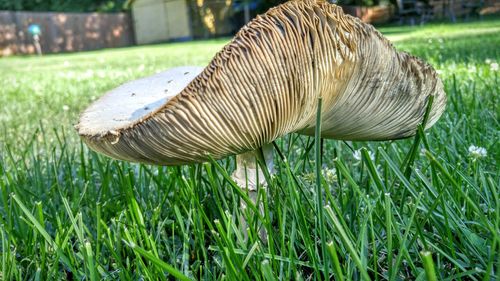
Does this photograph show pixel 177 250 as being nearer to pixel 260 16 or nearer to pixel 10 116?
pixel 260 16

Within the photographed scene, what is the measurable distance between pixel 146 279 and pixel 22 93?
5.23 m

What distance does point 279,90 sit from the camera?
3.32ft

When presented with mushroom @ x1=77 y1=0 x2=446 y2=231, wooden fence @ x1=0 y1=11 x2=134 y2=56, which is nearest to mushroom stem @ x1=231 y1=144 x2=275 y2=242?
mushroom @ x1=77 y1=0 x2=446 y2=231

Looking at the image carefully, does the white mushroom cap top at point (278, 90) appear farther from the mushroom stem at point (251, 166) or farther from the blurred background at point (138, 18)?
the blurred background at point (138, 18)

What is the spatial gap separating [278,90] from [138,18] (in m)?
35.7

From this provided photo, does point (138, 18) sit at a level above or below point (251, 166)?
above

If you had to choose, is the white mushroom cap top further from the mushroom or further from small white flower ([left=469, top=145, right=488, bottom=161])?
small white flower ([left=469, top=145, right=488, bottom=161])

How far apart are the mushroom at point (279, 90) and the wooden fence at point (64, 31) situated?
29163 millimetres

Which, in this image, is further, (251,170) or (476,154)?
(476,154)

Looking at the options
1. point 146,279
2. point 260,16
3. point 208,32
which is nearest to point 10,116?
point 146,279

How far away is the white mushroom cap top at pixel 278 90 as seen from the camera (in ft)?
3.21

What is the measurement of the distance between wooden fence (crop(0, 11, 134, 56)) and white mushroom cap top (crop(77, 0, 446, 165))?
95.7 feet

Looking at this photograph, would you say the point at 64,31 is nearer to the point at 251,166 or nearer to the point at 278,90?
the point at 251,166

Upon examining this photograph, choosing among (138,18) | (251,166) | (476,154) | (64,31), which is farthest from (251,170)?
(138,18)
